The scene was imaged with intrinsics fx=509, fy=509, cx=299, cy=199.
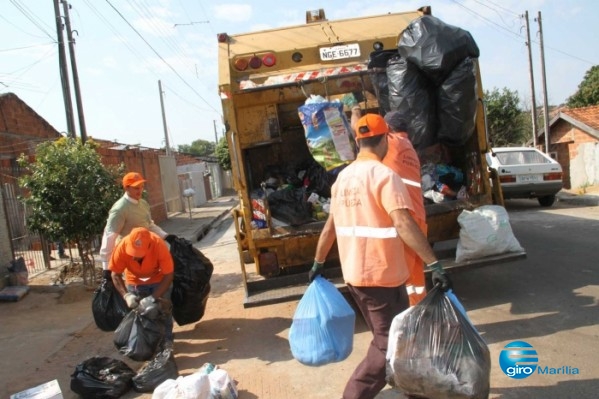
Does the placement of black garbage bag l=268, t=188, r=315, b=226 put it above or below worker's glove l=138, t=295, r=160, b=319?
above

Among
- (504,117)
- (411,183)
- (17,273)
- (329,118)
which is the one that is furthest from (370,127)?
(504,117)

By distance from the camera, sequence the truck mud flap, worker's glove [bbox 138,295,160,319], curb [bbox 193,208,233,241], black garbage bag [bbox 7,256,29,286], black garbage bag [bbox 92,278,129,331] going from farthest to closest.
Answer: curb [bbox 193,208,233,241], black garbage bag [bbox 7,256,29,286], the truck mud flap, black garbage bag [bbox 92,278,129,331], worker's glove [bbox 138,295,160,319]

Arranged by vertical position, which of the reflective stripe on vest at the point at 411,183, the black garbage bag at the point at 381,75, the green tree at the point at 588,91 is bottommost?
the reflective stripe on vest at the point at 411,183

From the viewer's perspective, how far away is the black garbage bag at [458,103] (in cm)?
448

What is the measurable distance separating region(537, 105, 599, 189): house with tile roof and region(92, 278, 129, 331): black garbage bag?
54.6 feet

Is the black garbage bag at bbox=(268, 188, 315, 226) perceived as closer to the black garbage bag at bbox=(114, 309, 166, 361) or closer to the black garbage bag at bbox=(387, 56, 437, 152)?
the black garbage bag at bbox=(387, 56, 437, 152)

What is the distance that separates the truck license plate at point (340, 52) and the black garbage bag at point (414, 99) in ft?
3.32

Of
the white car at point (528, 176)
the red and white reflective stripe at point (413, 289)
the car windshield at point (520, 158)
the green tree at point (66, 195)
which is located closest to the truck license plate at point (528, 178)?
the white car at point (528, 176)

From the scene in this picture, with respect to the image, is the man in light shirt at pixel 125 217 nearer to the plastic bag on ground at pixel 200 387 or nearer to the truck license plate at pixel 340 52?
the plastic bag on ground at pixel 200 387

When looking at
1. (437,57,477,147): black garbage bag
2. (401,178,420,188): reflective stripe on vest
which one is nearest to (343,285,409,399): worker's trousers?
(401,178,420,188): reflective stripe on vest

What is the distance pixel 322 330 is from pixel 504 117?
24.6 metres

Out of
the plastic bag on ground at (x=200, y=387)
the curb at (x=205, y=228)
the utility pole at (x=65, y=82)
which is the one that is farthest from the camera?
the curb at (x=205, y=228)

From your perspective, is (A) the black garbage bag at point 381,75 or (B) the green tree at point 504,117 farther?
(B) the green tree at point 504,117

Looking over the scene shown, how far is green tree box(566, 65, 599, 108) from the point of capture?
27.2 meters
